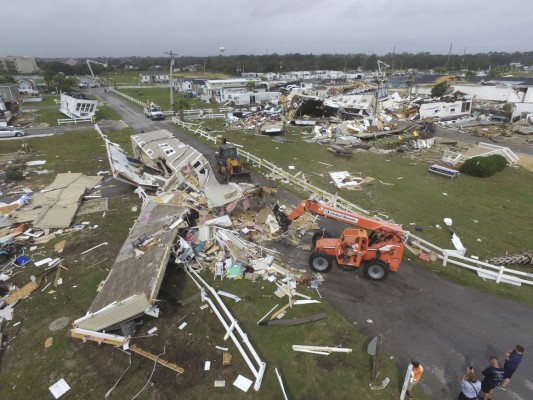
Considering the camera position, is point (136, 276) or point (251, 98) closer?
point (136, 276)

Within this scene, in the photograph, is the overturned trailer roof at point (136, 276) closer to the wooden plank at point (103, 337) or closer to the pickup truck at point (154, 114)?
the wooden plank at point (103, 337)

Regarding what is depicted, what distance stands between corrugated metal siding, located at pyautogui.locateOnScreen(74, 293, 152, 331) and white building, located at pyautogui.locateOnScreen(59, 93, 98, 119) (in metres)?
41.3

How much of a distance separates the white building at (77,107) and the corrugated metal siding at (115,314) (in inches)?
1625

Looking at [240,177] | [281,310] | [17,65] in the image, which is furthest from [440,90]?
[17,65]

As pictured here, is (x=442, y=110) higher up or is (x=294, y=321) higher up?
(x=442, y=110)

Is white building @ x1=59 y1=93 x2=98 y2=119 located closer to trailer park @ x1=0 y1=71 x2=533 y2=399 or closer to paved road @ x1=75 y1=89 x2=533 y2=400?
trailer park @ x1=0 y1=71 x2=533 y2=399

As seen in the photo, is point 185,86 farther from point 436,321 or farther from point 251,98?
point 436,321

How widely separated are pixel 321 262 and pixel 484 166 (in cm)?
1729

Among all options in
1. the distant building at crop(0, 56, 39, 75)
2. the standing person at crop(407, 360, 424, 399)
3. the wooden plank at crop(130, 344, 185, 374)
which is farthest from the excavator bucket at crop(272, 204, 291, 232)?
the distant building at crop(0, 56, 39, 75)

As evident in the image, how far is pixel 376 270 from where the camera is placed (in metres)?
10.9

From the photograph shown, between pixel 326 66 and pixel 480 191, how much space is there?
14886 cm

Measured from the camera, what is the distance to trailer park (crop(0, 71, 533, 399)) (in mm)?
7766

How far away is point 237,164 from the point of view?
63.4 feet

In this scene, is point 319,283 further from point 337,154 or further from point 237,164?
point 337,154
